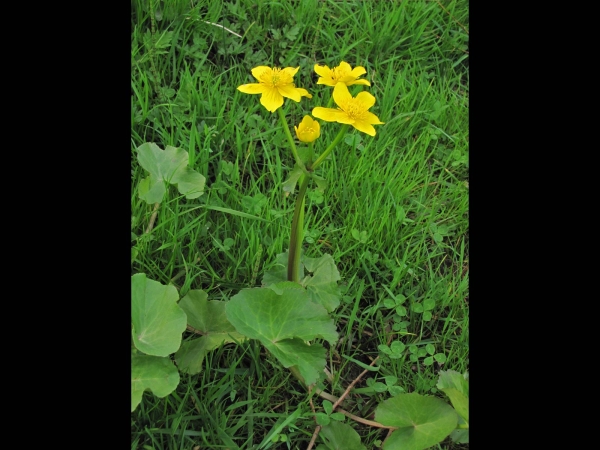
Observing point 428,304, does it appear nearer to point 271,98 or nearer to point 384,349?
point 384,349

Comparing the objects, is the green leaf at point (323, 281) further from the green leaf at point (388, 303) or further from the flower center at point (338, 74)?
the flower center at point (338, 74)

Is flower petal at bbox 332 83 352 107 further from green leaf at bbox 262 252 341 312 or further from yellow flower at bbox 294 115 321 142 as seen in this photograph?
green leaf at bbox 262 252 341 312

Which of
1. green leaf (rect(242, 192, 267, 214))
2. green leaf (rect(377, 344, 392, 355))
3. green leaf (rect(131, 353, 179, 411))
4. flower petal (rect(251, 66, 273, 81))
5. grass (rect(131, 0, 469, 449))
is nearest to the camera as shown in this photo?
green leaf (rect(131, 353, 179, 411))

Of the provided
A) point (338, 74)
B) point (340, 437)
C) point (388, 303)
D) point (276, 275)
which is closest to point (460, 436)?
point (340, 437)

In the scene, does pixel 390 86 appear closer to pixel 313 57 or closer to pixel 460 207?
pixel 313 57

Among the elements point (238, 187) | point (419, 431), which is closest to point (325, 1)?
point (238, 187)

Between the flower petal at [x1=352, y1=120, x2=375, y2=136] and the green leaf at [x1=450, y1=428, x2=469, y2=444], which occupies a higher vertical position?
the flower petal at [x1=352, y1=120, x2=375, y2=136]

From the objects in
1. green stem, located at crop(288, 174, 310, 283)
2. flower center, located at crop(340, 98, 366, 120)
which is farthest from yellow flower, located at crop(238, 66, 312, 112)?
green stem, located at crop(288, 174, 310, 283)
